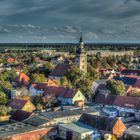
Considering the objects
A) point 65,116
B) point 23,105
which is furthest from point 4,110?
point 65,116

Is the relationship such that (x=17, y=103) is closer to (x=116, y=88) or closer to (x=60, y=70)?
(x=116, y=88)

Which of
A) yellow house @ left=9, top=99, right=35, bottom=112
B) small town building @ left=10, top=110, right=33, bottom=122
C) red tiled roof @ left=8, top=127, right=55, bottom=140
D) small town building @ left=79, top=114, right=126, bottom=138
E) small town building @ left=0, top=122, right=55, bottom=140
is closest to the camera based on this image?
small town building @ left=0, top=122, right=55, bottom=140

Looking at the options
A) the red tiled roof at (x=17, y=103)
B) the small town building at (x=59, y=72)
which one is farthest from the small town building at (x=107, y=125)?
the small town building at (x=59, y=72)

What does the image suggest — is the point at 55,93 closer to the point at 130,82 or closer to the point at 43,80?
the point at 43,80

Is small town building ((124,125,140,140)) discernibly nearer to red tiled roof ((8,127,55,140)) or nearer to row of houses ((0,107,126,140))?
row of houses ((0,107,126,140))

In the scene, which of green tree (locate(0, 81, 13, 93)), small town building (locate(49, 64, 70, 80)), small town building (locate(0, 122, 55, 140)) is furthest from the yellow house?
small town building (locate(49, 64, 70, 80))
